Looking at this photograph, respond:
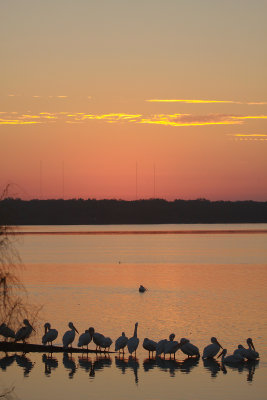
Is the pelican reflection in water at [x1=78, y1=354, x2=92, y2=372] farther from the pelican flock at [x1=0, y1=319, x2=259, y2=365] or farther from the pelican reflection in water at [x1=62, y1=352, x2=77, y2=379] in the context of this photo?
the pelican flock at [x1=0, y1=319, x2=259, y2=365]

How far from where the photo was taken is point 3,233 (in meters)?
19.1

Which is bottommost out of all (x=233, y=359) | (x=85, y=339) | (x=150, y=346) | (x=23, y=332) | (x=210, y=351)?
(x=233, y=359)

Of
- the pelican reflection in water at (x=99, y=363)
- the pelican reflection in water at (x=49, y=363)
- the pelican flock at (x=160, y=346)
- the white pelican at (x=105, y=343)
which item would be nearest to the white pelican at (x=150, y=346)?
the pelican flock at (x=160, y=346)

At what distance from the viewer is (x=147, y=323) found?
101ft

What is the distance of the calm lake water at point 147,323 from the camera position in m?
19.3

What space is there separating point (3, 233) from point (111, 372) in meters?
4.87

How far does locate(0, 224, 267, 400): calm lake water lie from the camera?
759 inches

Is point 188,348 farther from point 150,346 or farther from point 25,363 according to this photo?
point 25,363

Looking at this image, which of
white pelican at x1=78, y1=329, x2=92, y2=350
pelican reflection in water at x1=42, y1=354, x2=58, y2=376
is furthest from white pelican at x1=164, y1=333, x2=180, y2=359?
pelican reflection in water at x1=42, y1=354, x2=58, y2=376

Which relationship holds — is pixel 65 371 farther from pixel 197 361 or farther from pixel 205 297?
pixel 205 297

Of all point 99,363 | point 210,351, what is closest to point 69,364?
point 99,363

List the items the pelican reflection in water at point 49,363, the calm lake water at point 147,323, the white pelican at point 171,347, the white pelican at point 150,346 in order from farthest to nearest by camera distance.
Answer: the white pelican at point 150,346, the white pelican at point 171,347, the pelican reflection in water at point 49,363, the calm lake water at point 147,323

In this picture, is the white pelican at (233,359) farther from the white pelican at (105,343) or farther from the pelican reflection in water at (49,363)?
the pelican reflection in water at (49,363)

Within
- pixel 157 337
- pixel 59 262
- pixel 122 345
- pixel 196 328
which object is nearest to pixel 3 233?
pixel 122 345
